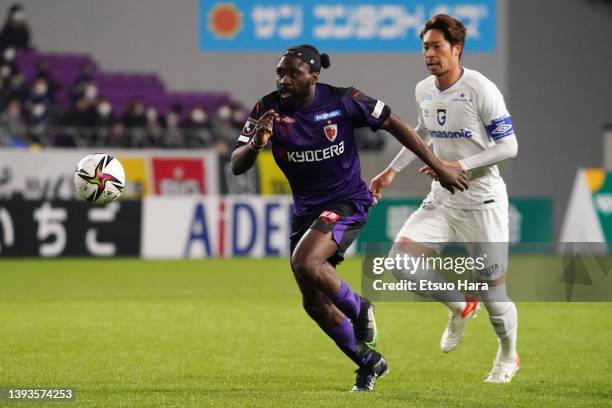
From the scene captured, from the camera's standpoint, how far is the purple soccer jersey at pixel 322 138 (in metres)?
6.91

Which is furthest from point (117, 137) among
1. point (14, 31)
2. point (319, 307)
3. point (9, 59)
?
point (319, 307)

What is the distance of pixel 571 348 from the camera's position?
9.62 metres

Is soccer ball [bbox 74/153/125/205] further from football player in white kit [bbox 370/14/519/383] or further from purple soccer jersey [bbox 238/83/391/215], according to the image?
football player in white kit [bbox 370/14/519/383]

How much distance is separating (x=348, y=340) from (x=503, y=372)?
121 centimetres

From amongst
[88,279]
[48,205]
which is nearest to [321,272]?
[88,279]

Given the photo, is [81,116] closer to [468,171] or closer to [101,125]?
[101,125]

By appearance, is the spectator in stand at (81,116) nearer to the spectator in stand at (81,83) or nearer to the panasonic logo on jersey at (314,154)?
the spectator in stand at (81,83)

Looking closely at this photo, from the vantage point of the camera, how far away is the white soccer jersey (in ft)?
24.8

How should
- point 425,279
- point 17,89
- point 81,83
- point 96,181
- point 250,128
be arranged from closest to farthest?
point 250,128, point 96,181, point 425,279, point 17,89, point 81,83

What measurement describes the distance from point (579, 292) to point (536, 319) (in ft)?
14.6

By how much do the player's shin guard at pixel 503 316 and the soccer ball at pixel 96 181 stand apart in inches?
102

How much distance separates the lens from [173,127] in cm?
2370

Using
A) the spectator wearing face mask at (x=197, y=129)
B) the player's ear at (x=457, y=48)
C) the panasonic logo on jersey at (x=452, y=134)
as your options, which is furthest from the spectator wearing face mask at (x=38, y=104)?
the player's ear at (x=457, y=48)

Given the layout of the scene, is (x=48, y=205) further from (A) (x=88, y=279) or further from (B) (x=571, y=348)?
(B) (x=571, y=348)
